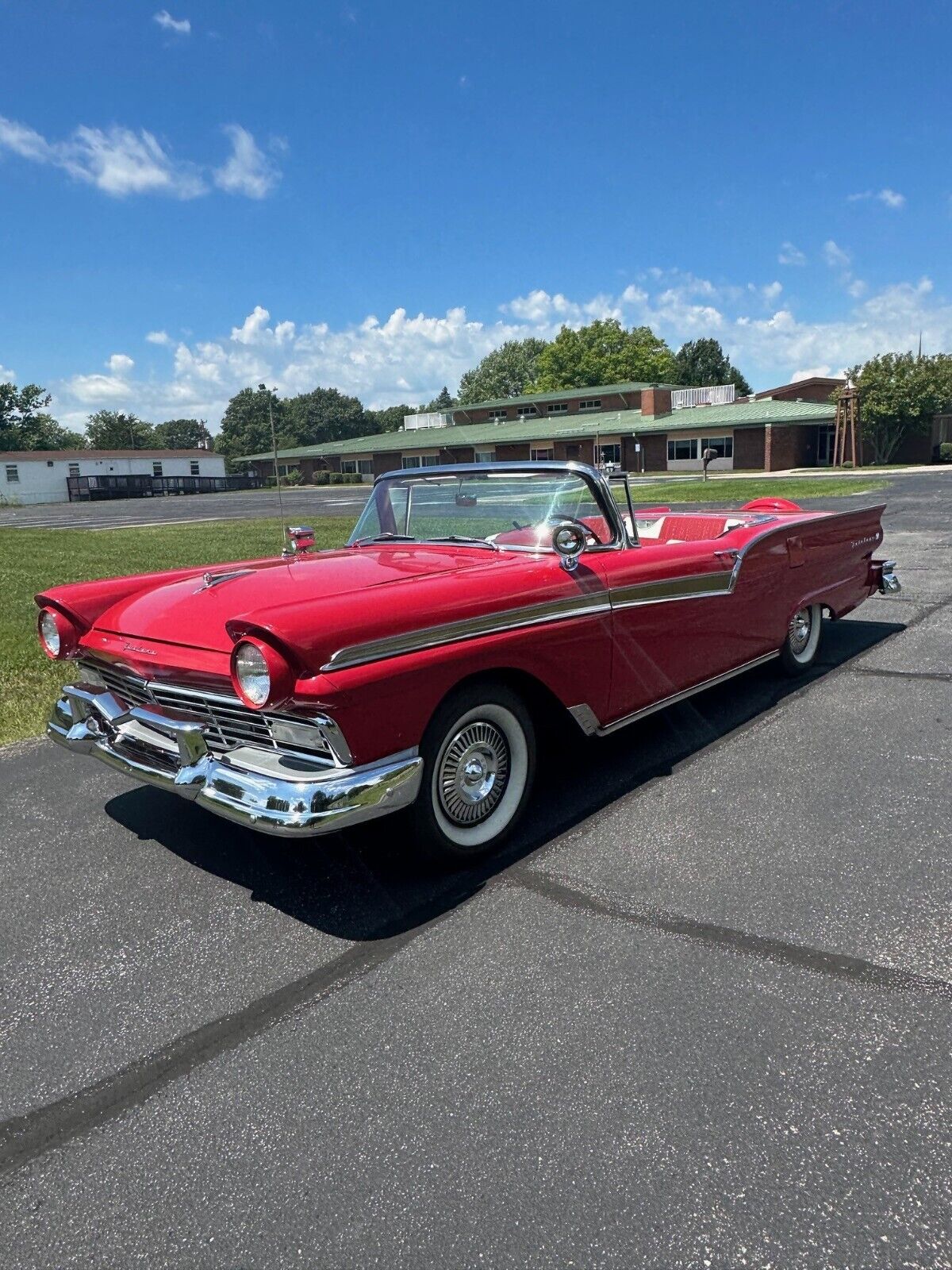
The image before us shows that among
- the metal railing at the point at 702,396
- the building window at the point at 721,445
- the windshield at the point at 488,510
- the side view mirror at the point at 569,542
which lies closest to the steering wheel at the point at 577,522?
the windshield at the point at 488,510

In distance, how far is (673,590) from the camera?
166 inches

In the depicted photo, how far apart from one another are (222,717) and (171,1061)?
46.2 inches

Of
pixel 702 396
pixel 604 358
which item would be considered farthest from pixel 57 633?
pixel 604 358

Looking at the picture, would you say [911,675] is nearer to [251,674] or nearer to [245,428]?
[251,674]

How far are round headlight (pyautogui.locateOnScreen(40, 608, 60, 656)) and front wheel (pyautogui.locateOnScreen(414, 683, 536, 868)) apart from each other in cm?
190

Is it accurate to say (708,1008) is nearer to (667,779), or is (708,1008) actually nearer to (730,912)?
(730,912)

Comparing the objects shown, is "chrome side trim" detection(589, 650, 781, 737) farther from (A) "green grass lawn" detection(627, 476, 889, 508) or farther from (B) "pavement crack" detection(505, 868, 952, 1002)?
(A) "green grass lawn" detection(627, 476, 889, 508)

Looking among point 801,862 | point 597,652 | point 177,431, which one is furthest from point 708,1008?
point 177,431

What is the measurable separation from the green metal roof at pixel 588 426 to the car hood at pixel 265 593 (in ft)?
135

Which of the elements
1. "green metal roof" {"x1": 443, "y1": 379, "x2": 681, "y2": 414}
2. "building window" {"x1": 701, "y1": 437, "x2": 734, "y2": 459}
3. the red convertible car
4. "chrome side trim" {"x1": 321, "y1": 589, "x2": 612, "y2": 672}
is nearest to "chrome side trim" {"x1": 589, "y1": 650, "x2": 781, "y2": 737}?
the red convertible car

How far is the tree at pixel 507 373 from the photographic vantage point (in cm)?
9275

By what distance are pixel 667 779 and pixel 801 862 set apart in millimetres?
938

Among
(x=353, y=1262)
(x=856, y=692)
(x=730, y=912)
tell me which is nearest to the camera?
(x=353, y=1262)

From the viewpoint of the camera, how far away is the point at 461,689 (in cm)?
322
